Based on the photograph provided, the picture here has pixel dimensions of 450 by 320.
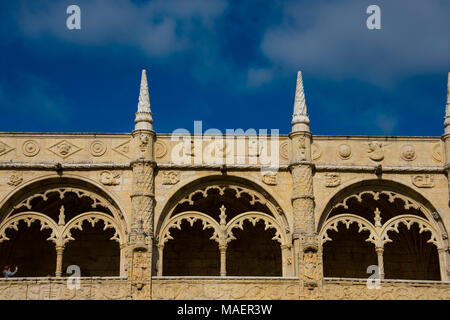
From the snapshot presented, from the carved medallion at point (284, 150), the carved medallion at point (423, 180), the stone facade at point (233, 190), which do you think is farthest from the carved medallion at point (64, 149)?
the carved medallion at point (423, 180)

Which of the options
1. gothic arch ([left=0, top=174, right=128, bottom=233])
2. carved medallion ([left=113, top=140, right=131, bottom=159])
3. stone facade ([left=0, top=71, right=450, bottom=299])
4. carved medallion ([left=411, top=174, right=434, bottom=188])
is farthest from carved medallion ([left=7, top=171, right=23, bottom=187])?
carved medallion ([left=411, top=174, right=434, bottom=188])

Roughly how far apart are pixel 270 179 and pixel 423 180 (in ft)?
17.0

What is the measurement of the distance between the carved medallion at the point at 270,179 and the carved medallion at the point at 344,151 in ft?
7.83

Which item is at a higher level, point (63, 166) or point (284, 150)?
point (284, 150)

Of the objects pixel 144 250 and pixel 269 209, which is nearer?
pixel 144 250

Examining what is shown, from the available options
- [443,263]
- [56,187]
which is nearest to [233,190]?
[56,187]

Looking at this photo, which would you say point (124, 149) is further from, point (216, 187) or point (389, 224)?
point (389, 224)

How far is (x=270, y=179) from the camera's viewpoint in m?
29.9

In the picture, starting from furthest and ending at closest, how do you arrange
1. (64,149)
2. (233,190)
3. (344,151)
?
(233,190) < (344,151) < (64,149)

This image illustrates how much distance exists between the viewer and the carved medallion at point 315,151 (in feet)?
99.4

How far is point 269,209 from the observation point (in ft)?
99.5
